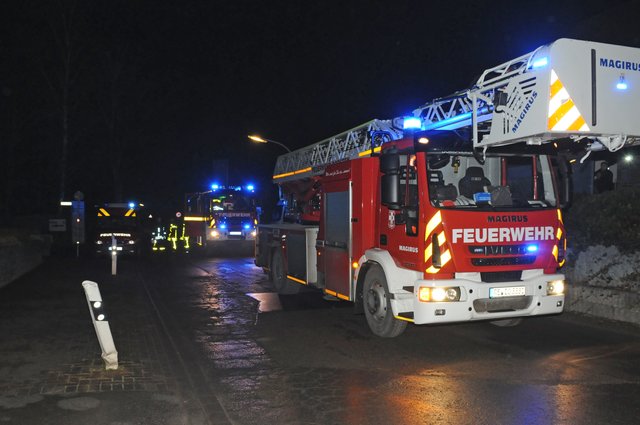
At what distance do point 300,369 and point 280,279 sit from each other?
602 centimetres

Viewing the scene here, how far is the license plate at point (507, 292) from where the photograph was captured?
7.36m

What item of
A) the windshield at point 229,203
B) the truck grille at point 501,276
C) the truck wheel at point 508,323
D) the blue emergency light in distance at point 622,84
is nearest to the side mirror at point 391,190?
the truck grille at point 501,276

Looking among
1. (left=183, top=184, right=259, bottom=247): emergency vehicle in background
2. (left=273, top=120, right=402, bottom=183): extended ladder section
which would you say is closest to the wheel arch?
(left=273, top=120, right=402, bottom=183): extended ladder section

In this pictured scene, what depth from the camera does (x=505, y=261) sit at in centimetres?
755

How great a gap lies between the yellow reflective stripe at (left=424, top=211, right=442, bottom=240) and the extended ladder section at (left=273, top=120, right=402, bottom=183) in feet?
7.18

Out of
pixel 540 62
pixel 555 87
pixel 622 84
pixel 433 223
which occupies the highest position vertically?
pixel 540 62

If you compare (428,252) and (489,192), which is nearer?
(428,252)

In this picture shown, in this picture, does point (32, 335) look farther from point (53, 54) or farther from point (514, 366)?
point (53, 54)

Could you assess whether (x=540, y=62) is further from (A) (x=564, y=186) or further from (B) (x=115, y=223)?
(B) (x=115, y=223)

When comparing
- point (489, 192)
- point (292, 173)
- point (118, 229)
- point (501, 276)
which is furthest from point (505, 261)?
point (118, 229)

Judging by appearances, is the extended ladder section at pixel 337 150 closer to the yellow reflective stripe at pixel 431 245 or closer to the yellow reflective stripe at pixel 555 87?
the yellow reflective stripe at pixel 431 245

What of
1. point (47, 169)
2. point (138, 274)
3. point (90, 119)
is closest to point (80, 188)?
point (47, 169)

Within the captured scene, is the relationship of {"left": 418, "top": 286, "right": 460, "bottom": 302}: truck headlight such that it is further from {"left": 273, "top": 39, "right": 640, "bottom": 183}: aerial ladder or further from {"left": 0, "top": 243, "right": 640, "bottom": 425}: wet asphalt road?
{"left": 273, "top": 39, "right": 640, "bottom": 183}: aerial ladder

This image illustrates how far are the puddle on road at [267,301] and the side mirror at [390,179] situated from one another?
13.5ft
